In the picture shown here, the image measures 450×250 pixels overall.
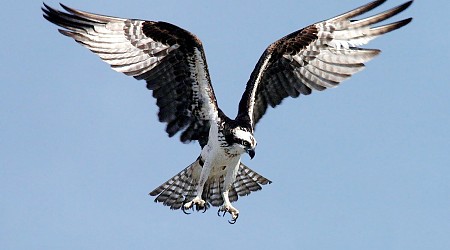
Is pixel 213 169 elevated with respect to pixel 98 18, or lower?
lower

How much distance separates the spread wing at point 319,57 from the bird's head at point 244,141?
170cm

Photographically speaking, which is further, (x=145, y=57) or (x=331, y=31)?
(x=331, y=31)

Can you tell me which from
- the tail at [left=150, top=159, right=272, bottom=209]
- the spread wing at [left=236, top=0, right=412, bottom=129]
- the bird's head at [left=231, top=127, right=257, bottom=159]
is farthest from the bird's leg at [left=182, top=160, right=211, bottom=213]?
the spread wing at [left=236, top=0, right=412, bottom=129]

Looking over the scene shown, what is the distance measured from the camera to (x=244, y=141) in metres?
17.0

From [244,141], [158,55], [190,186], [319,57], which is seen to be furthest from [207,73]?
[319,57]

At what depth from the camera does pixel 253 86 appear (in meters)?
17.9

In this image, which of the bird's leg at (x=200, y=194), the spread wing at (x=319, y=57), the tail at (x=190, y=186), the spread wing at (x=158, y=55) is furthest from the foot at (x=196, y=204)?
the spread wing at (x=319, y=57)

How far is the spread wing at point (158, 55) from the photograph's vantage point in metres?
17.4

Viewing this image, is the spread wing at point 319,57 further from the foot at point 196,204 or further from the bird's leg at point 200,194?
the foot at point 196,204

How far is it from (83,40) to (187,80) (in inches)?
58.8

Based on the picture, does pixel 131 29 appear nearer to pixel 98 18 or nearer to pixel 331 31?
pixel 98 18

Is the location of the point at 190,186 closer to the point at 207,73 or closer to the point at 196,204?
the point at 196,204

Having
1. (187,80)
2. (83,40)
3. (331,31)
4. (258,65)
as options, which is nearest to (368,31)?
(331,31)

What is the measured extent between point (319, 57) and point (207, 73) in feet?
7.61
